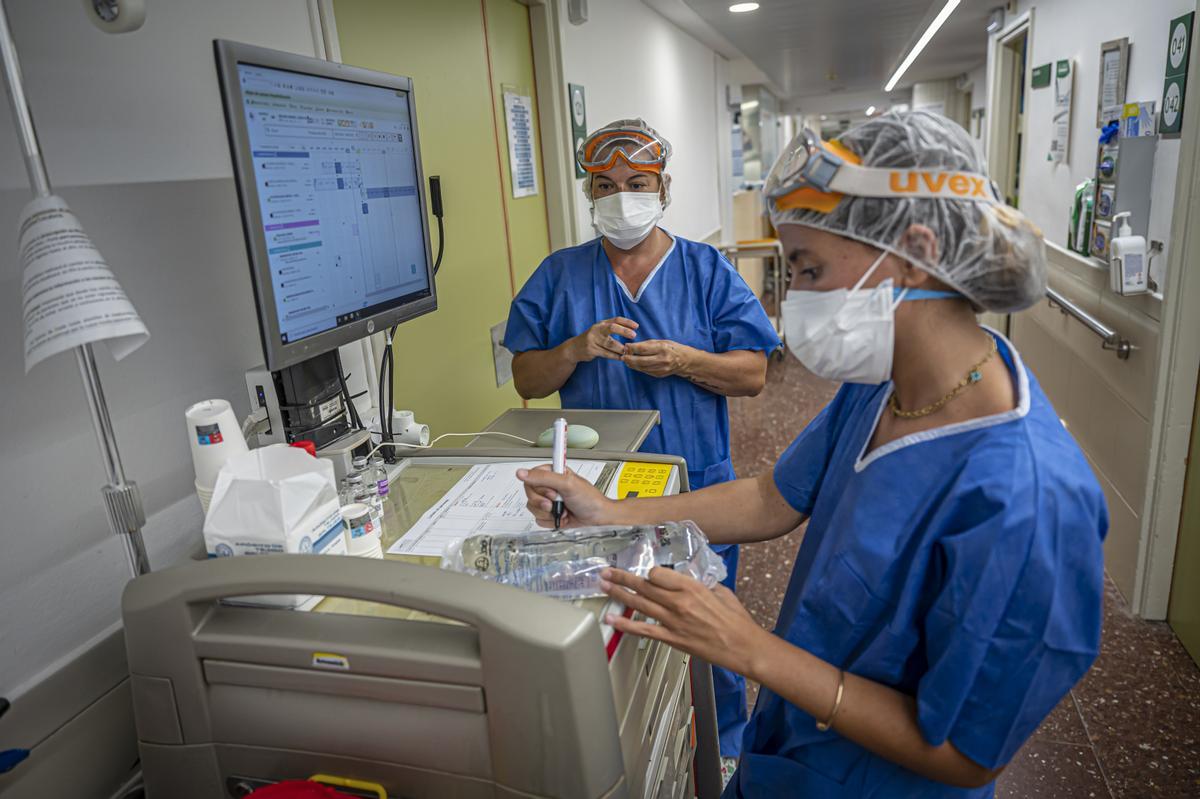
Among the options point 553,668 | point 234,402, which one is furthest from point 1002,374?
point 234,402

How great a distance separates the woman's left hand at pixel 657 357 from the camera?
164 cm

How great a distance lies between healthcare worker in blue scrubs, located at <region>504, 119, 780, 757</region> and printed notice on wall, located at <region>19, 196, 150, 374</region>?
1.01 metres

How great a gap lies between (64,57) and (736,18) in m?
4.48

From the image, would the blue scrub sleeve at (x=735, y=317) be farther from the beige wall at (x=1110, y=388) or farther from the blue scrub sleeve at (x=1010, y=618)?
the beige wall at (x=1110, y=388)

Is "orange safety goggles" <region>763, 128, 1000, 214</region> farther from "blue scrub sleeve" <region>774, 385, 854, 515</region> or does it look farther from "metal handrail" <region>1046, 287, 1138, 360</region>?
"metal handrail" <region>1046, 287, 1138, 360</region>

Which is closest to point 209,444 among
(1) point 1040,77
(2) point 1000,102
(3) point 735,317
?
(3) point 735,317

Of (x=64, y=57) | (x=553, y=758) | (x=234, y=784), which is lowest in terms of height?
(x=234, y=784)

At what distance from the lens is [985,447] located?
846 mm

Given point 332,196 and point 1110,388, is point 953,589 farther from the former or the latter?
point 1110,388

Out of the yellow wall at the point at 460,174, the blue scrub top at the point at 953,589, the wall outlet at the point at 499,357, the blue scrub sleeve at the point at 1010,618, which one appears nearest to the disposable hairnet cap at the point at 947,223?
the blue scrub top at the point at 953,589

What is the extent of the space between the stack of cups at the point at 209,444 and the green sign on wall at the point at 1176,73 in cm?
241

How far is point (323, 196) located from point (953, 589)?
3.15 feet

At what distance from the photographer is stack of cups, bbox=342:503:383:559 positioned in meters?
1.02

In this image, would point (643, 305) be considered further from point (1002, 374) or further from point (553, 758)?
point (553, 758)
